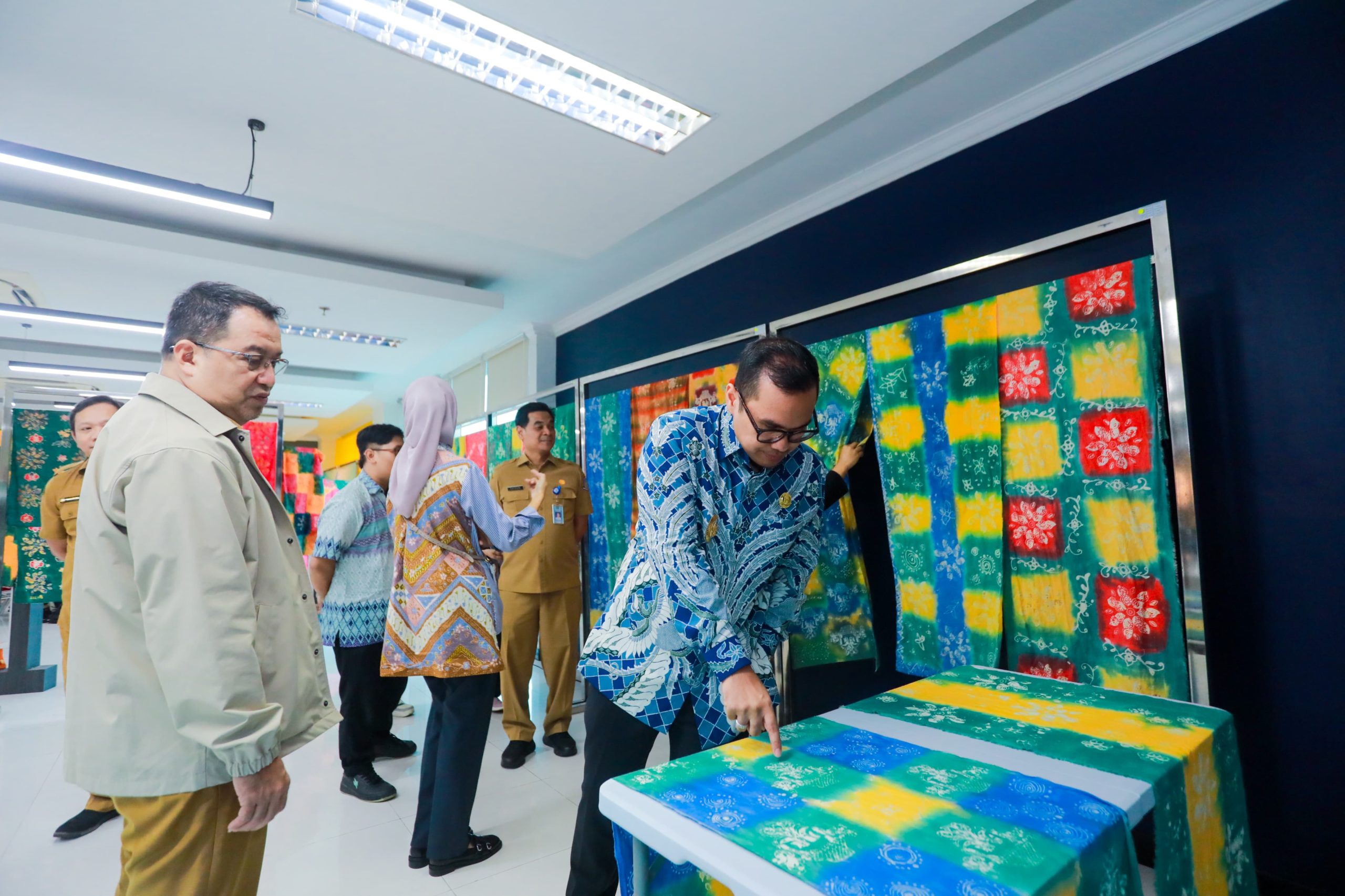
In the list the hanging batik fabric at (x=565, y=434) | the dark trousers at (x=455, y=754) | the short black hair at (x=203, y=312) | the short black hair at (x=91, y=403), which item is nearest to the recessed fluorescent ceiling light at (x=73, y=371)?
the short black hair at (x=91, y=403)

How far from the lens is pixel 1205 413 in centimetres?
209

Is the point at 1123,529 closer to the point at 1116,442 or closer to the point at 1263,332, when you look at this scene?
the point at 1116,442

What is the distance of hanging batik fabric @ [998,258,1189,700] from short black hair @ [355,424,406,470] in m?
2.41

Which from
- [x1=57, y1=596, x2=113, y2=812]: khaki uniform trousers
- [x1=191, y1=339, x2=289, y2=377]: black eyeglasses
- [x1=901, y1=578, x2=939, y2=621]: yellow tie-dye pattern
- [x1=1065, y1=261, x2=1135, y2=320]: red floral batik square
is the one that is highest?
[x1=1065, y1=261, x2=1135, y2=320]: red floral batik square

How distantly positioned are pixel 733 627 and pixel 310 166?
275cm

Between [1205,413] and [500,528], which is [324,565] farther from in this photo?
[1205,413]

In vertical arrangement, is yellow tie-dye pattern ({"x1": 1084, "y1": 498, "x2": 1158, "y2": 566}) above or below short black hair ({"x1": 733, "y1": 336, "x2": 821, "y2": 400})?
below

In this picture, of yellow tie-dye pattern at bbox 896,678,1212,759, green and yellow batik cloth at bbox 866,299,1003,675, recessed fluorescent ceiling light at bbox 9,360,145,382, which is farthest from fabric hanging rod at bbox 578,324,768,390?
recessed fluorescent ceiling light at bbox 9,360,145,382

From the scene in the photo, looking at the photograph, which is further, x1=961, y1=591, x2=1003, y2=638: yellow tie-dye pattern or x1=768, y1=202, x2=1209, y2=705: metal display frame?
x1=961, y1=591, x2=1003, y2=638: yellow tie-dye pattern

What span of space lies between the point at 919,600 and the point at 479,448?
13.2ft

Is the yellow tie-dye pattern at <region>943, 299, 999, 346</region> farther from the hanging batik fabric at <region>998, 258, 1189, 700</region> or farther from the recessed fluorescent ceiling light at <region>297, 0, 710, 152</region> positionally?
the recessed fluorescent ceiling light at <region>297, 0, 710, 152</region>

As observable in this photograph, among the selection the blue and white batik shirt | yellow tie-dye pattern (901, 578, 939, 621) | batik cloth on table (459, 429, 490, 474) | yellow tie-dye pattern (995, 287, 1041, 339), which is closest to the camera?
yellow tie-dye pattern (995, 287, 1041, 339)

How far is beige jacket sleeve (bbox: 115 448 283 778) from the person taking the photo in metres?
1.06

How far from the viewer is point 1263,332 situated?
1.97 meters
